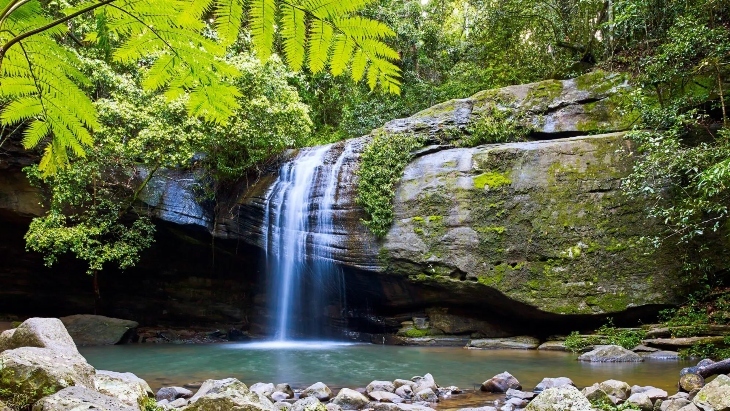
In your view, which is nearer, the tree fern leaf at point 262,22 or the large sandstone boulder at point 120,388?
the tree fern leaf at point 262,22

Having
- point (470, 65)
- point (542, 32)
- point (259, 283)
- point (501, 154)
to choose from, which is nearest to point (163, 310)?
point (259, 283)

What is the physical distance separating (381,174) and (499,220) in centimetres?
307

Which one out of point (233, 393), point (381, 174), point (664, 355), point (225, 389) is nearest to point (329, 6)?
point (233, 393)

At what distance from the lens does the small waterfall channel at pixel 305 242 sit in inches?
514

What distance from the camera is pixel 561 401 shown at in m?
4.35

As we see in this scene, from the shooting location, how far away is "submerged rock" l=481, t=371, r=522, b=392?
6406mm

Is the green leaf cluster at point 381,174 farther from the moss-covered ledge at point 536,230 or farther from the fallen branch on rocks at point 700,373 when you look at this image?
the fallen branch on rocks at point 700,373

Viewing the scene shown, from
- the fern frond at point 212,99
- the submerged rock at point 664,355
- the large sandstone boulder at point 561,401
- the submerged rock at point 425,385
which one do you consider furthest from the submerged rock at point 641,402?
the fern frond at point 212,99

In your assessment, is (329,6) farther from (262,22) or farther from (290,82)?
(290,82)

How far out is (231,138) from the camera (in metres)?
13.4

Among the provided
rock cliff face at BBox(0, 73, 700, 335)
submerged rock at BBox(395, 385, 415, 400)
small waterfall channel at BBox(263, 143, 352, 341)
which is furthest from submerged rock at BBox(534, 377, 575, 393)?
small waterfall channel at BBox(263, 143, 352, 341)

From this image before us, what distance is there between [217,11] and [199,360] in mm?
9165

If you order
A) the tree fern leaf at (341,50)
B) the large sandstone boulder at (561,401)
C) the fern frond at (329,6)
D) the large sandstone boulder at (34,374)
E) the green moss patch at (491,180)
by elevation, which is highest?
the green moss patch at (491,180)

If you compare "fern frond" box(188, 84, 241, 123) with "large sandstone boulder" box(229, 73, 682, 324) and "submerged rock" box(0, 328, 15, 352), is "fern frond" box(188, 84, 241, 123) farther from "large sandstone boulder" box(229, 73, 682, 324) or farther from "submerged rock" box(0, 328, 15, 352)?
"large sandstone boulder" box(229, 73, 682, 324)
